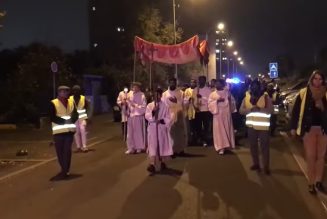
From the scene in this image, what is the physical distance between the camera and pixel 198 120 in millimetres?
16969

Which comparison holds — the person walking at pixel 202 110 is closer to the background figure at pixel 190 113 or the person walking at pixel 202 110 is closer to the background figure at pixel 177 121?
the background figure at pixel 190 113

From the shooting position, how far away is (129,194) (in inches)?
392

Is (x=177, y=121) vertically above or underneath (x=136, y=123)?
above

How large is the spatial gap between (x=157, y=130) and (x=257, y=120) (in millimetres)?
2090

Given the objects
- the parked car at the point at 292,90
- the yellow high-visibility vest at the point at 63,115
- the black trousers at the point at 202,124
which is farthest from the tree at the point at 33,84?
the yellow high-visibility vest at the point at 63,115

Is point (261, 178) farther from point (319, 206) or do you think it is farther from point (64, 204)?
point (64, 204)

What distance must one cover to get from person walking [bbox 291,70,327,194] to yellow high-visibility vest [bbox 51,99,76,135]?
4717mm

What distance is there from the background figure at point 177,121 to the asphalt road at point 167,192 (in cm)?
51

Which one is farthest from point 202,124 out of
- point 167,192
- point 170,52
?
point 167,192

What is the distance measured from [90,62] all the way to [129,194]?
55779mm

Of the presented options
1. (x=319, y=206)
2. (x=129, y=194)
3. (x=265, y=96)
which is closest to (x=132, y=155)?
(x=265, y=96)

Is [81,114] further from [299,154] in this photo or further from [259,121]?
[259,121]

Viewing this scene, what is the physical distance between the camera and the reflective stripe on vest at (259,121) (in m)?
11.8

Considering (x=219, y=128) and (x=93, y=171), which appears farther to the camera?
(x=219, y=128)
